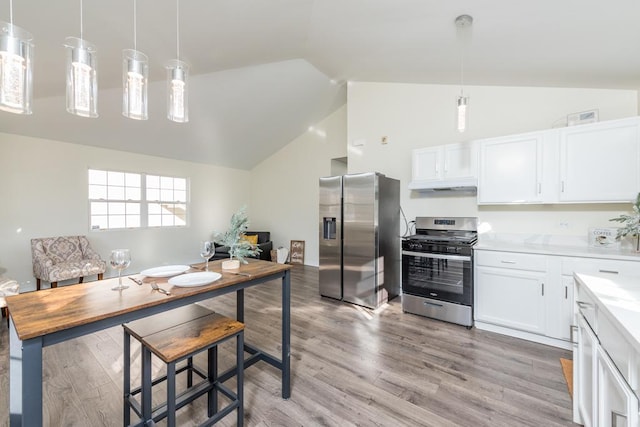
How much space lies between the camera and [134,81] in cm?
142

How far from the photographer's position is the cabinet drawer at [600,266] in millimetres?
2199

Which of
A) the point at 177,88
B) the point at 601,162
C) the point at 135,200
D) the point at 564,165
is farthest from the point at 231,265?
the point at 135,200

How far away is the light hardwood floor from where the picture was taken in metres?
1.70

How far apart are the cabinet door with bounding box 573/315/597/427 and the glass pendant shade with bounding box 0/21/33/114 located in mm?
2730

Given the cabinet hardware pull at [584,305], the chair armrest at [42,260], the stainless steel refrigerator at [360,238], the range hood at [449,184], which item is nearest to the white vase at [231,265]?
the cabinet hardware pull at [584,305]

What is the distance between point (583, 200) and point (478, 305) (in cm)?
142

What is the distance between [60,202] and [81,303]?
464cm

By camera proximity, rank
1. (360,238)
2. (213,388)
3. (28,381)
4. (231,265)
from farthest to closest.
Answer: (360,238), (231,265), (213,388), (28,381)

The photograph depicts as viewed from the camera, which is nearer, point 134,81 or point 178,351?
point 178,351

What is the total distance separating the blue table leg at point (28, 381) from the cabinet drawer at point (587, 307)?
2260 millimetres

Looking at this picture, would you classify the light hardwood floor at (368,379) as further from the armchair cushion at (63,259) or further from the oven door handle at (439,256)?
the armchair cushion at (63,259)

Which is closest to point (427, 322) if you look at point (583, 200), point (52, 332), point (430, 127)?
point (583, 200)

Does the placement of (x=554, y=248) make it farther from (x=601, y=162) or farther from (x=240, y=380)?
(x=240, y=380)

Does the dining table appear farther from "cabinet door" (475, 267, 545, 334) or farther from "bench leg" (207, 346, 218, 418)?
"cabinet door" (475, 267, 545, 334)
